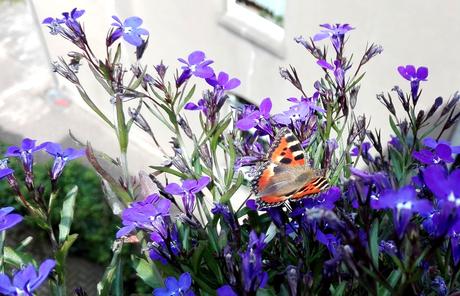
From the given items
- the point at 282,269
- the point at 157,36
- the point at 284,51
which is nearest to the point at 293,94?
the point at 284,51

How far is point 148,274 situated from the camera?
1471mm

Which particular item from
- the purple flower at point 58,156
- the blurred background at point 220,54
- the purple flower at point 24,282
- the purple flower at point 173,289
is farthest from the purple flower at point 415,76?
the blurred background at point 220,54

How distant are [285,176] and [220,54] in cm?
316

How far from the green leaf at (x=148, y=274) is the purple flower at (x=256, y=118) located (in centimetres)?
48

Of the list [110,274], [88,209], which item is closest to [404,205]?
[110,274]

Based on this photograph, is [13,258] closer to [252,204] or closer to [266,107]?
[252,204]

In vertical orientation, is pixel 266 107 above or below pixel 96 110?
above

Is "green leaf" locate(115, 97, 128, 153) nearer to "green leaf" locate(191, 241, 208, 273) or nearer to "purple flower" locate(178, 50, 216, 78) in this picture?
"purple flower" locate(178, 50, 216, 78)

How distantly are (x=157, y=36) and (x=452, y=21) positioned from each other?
2.67m

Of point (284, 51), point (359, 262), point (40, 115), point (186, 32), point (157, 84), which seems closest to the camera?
point (359, 262)

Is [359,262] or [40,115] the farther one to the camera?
[40,115]

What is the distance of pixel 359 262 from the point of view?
35.4 inches

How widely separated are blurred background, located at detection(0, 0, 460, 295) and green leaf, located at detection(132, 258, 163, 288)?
7.33 ft

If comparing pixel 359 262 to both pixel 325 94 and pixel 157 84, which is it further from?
pixel 157 84
